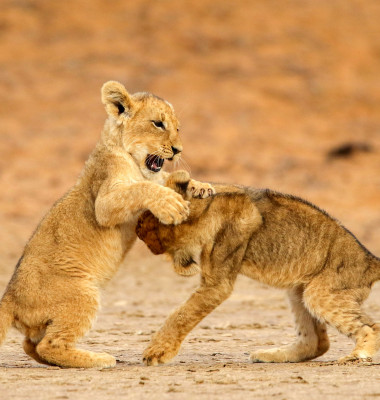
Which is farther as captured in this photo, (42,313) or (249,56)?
(249,56)

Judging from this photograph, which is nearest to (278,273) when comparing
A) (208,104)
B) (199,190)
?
(199,190)

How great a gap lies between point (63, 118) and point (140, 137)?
68.8 ft

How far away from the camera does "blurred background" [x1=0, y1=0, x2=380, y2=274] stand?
24.1 meters

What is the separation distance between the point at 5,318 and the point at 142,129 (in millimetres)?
2002

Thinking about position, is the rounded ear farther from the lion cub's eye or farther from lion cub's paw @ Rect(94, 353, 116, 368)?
lion cub's paw @ Rect(94, 353, 116, 368)

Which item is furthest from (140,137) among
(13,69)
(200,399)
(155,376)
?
(13,69)

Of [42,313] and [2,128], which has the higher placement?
Result: [2,128]

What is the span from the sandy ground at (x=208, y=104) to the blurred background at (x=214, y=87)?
2.3 inches

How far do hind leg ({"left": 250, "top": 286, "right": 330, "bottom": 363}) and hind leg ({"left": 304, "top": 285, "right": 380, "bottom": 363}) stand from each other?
0.37 meters

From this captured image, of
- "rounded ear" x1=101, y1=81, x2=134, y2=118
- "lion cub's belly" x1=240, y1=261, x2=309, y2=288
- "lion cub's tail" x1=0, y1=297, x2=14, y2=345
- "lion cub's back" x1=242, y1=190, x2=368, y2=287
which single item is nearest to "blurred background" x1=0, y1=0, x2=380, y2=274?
"rounded ear" x1=101, y1=81, x2=134, y2=118

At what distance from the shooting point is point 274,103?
29.3 m

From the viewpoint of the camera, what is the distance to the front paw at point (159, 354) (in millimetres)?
7098

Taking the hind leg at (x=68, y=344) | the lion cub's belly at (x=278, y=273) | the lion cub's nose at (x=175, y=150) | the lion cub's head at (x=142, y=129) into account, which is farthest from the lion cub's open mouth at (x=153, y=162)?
the hind leg at (x=68, y=344)

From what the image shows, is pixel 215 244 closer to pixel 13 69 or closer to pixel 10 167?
pixel 10 167
